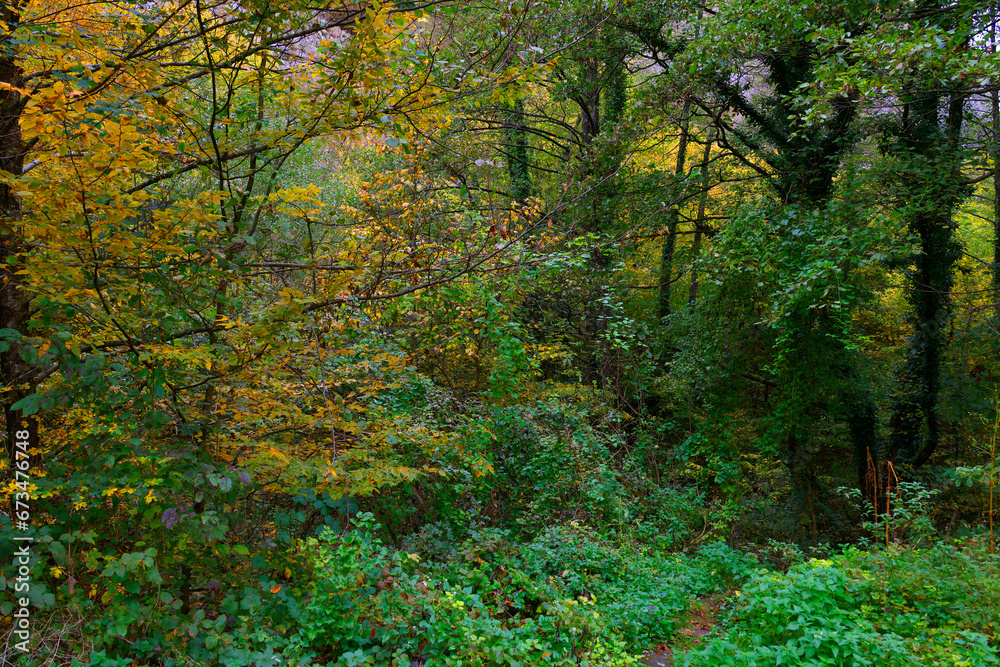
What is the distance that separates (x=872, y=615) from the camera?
3.94m

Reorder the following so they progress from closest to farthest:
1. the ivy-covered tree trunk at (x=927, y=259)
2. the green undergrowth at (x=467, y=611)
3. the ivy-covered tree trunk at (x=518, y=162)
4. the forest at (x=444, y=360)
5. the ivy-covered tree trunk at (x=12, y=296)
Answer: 1. the forest at (x=444, y=360)
2. the ivy-covered tree trunk at (x=12, y=296)
3. the green undergrowth at (x=467, y=611)
4. the ivy-covered tree trunk at (x=927, y=259)
5. the ivy-covered tree trunk at (x=518, y=162)

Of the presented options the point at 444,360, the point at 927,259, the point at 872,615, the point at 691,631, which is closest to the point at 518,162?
the point at 444,360

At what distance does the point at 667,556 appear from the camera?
6.69 metres

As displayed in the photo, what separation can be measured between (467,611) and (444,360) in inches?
176

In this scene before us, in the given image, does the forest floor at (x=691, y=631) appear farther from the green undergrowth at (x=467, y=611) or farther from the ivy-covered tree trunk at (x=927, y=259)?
the ivy-covered tree trunk at (x=927, y=259)

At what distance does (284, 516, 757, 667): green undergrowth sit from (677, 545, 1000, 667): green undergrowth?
730mm

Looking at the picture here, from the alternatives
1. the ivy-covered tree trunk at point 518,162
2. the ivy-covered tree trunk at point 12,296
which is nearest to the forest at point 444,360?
the ivy-covered tree trunk at point 12,296

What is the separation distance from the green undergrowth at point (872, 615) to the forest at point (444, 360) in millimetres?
30

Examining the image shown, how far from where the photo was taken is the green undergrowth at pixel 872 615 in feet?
10.9

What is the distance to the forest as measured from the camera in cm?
279

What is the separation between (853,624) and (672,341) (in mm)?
7107

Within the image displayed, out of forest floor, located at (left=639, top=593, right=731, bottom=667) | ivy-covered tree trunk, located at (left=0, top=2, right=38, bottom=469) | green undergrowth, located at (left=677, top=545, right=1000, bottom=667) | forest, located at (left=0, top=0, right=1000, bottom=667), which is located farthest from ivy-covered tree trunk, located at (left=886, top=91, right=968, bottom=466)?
ivy-covered tree trunk, located at (left=0, top=2, right=38, bottom=469)

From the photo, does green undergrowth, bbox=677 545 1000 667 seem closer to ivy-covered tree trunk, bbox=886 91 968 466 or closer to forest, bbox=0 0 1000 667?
forest, bbox=0 0 1000 667

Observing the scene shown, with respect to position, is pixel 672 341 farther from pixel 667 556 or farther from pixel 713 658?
pixel 713 658
